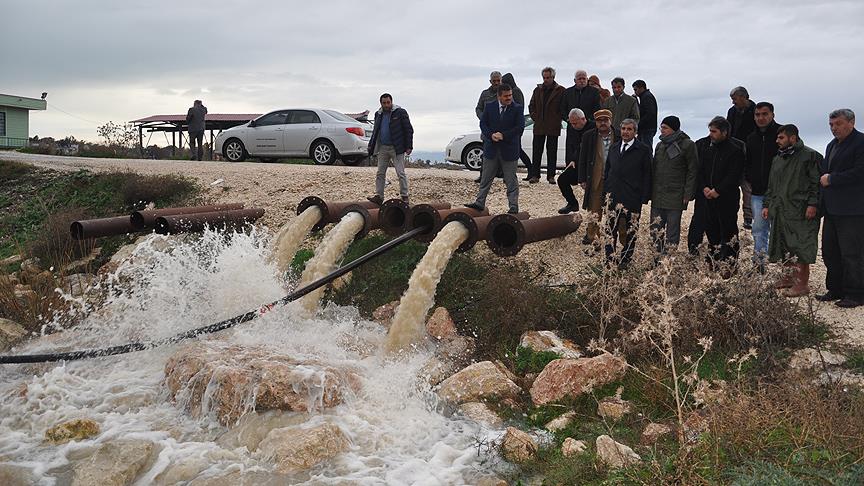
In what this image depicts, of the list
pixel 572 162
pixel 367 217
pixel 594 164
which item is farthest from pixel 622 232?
pixel 367 217

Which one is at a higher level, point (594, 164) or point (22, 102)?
point (22, 102)

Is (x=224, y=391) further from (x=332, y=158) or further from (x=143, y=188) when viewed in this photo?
(x=332, y=158)

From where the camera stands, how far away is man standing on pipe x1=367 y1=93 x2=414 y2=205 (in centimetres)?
1163

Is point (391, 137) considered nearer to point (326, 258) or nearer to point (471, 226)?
point (326, 258)

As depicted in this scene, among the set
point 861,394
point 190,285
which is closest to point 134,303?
point 190,285

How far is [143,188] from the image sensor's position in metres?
14.6

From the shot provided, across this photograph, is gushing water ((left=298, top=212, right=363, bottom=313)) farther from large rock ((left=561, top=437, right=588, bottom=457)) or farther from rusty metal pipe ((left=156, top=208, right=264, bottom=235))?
large rock ((left=561, top=437, right=588, bottom=457))

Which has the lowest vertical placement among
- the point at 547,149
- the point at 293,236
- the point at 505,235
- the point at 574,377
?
the point at 574,377

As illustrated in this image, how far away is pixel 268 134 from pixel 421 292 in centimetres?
1072

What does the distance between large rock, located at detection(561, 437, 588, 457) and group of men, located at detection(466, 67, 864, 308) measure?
7.71 feet

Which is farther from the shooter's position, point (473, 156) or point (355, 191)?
point (473, 156)

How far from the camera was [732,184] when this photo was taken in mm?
8406

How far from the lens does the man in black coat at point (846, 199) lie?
25.1 ft

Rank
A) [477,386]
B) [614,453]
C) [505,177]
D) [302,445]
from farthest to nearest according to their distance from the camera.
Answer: [505,177]
[477,386]
[302,445]
[614,453]
